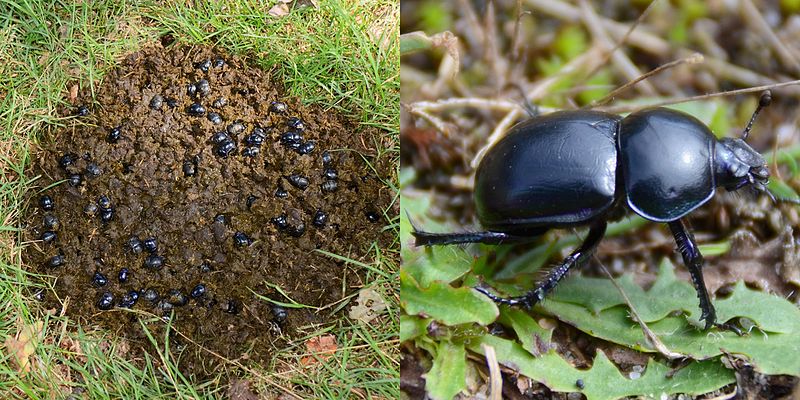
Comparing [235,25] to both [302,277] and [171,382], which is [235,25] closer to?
[302,277]

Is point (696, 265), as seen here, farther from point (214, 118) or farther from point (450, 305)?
point (214, 118)

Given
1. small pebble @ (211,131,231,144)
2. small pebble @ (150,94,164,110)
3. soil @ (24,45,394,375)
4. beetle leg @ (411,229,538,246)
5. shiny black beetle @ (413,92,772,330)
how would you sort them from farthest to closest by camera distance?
small pebble @ (150,94,164,110) < small pebble @ (211,131,231,144) < soil @ (24,45,394,375) < beetle leg @ (411,229,538,246) < shiny black beetle @ (413,92,772,330)

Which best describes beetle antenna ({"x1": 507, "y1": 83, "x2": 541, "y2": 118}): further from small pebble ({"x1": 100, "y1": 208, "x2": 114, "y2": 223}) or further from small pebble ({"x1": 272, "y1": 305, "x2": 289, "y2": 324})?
small pebble ({"x1": 100, "y1": 208, "x2": 114, "y2": 223})

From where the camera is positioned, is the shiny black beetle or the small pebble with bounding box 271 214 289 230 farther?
the small pebble with bounding box 271 214 289 230

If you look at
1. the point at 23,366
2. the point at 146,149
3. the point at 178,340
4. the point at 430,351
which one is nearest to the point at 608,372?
the point at 430,351

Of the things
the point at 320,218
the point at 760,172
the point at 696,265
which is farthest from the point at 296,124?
the point at 760,172

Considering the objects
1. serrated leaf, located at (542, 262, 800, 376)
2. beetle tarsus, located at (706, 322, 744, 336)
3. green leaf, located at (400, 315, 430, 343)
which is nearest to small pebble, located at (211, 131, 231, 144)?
green leaf, located at (400, 315, 430, 343)
